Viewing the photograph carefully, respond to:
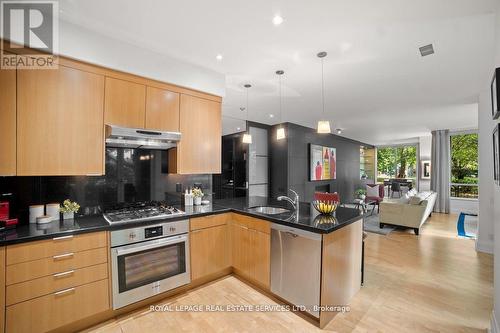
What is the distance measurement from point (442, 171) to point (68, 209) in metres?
9.51

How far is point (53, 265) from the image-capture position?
5.64 ft

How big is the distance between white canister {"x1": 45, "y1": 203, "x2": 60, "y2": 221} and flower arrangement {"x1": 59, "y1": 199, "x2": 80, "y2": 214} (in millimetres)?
38

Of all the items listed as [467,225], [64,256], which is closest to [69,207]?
[64,256]

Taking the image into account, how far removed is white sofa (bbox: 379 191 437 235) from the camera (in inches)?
178

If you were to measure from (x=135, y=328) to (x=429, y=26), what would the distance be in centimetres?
385

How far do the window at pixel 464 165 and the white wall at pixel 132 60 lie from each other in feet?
28.5

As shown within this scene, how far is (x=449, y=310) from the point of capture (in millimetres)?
2152

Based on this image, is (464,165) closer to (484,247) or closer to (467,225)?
(467,225)

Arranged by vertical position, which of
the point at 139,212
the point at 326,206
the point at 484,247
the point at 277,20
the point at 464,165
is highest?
the point at 277,20

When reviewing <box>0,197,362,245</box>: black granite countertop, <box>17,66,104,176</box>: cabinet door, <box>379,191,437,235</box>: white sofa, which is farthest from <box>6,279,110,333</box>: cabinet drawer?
<box>379,191,437,235</box>: white sofa

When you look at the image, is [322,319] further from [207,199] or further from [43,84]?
[43,84]

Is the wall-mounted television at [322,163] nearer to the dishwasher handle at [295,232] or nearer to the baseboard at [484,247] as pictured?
the baseboard at [484,247]

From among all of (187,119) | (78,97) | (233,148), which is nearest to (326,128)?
(187,119)

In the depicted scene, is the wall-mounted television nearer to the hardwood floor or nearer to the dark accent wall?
the dark accent wall
